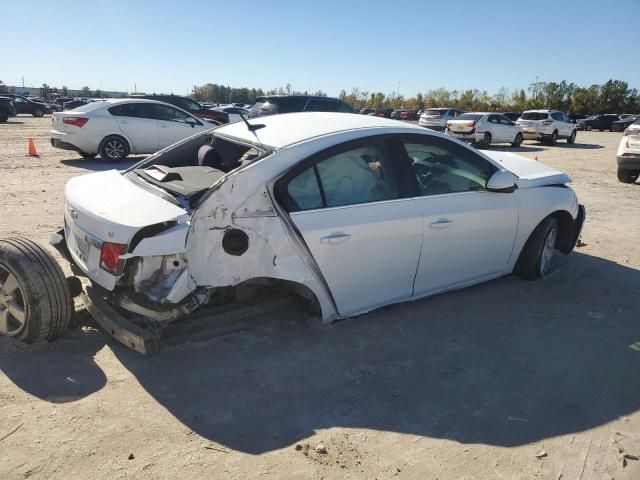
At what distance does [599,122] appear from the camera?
4428cm

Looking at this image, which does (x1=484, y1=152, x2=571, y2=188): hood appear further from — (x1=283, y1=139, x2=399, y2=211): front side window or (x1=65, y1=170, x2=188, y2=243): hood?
(x1=65, y1=170, x2=188, y2=243): hood

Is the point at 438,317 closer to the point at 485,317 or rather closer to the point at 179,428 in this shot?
the point at 485,317

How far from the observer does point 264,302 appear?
13.1ft

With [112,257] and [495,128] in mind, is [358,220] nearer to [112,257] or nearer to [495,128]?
[112,257]

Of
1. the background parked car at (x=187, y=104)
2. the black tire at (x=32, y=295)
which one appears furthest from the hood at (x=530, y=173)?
the background parked car at (x=187, y=104)

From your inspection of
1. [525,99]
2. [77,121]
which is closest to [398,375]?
[77,121]

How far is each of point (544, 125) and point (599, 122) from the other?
25.2m

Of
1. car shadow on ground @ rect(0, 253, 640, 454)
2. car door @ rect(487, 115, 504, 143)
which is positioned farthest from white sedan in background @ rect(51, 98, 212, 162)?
car door @ rect(487, 115, 504, 143)

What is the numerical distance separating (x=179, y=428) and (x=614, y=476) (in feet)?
7.53

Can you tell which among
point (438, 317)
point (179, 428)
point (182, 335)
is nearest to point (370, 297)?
point (438, 317)

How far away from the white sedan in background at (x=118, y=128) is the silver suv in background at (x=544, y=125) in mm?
17847

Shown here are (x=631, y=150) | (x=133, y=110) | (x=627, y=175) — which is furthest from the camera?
(x=133, y=110)

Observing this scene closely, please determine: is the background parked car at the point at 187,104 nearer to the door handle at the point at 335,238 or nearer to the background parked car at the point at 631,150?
the background parked car at the point at 631,150

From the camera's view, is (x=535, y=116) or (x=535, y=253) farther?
(x=535, y=116)
